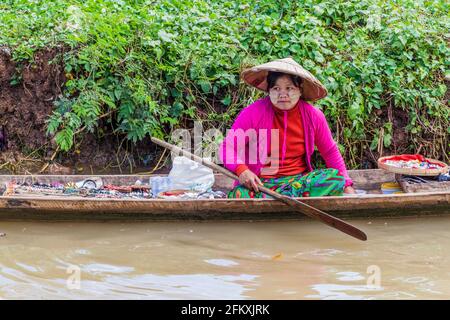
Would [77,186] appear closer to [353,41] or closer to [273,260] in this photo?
[273,260]

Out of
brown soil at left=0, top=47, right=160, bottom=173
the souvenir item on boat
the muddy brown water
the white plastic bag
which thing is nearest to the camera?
the muddy brown water

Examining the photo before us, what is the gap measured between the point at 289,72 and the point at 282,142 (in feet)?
1.72

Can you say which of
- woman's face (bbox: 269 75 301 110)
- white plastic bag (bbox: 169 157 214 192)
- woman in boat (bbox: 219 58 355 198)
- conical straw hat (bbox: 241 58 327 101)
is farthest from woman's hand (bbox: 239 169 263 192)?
white plastic bag (bbox: 169 157 214 192)

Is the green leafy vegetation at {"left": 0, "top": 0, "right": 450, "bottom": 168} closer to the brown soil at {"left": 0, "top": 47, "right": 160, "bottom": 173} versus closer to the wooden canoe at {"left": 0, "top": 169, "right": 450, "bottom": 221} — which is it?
the brown soil at {"left": 0, "top": 47, "right": 160, "bottom": 173}

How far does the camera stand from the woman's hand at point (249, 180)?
4488 mm

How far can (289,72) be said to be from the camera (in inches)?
174

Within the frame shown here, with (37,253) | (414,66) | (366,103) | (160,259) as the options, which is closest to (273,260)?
(160,259)

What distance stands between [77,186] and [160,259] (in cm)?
132

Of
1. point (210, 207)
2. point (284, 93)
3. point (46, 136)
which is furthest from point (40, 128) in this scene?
point (284, 93)

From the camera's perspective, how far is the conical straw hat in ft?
14.6

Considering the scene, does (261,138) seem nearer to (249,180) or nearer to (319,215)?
(249,180)

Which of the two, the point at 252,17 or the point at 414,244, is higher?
Result: the point at 252,17

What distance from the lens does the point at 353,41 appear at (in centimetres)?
641

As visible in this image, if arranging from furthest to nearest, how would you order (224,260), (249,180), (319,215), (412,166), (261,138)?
(412,166)
(261,138)
(249,180)
(319,215)
(224,260)
